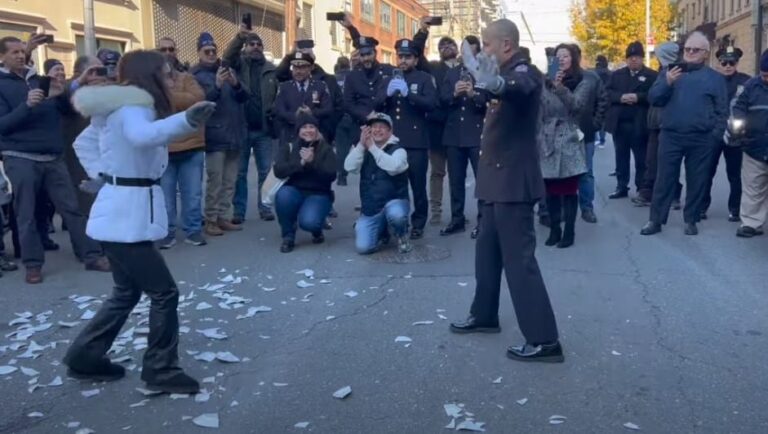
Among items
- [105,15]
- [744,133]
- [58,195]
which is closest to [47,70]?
[58,195]

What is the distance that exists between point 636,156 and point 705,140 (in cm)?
245

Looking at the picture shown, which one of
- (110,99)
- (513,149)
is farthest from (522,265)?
(110,99)

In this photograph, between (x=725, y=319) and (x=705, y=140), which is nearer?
(x=725, y=319)

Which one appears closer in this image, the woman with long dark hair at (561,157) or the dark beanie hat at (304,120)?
the woman with long dark hair at (561,157)

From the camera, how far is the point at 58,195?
7.91 metres

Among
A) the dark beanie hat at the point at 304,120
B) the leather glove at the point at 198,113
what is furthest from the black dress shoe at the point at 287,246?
the leather glove at the point at 198,113

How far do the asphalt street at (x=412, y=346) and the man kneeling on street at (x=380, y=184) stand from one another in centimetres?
25

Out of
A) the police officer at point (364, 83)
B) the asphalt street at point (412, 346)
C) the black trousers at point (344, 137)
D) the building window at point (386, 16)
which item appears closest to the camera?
the asphalt street at point (412, 346)

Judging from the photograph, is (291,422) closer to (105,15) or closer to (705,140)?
(705,140)

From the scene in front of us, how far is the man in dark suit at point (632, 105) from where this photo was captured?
11.1 m

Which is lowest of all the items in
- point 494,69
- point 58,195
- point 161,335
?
point 161,335

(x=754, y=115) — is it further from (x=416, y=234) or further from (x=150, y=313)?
(x=150, y=313)

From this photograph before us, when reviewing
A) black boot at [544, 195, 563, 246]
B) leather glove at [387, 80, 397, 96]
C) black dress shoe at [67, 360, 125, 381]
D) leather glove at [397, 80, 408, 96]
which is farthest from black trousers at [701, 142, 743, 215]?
black dress shoe at [67, 360, 125, 381]

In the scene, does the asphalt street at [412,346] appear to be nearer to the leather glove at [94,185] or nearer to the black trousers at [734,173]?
the leather glove at [94,185]
